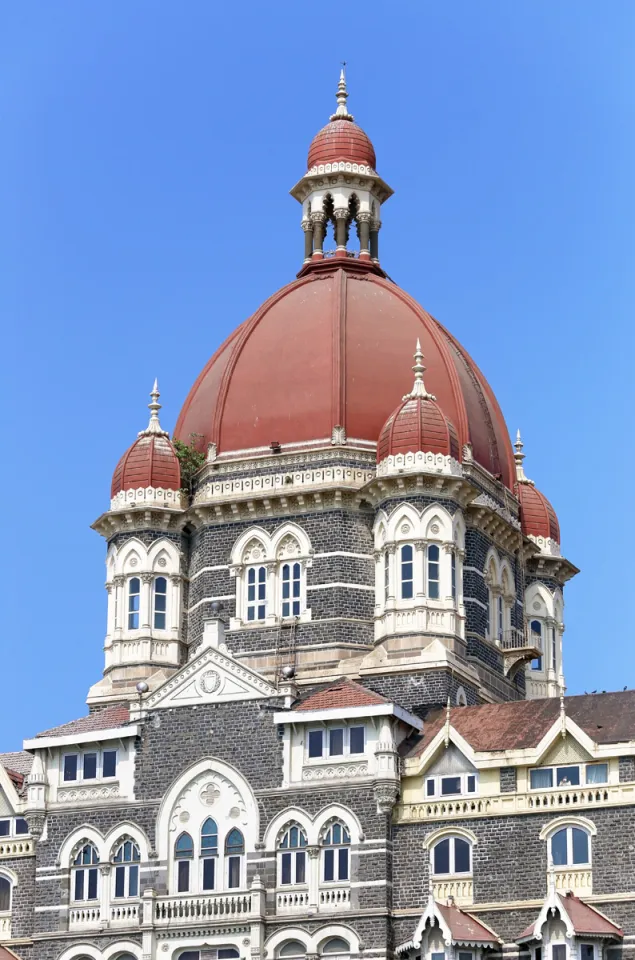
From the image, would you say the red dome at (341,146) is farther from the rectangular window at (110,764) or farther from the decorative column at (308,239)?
the rectangular window at (110,764)

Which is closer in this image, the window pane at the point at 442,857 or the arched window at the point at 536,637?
the window pane at the point at 442,857

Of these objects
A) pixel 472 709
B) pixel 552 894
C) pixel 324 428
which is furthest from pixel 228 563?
pixel 552 894

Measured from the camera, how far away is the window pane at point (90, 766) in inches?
3120

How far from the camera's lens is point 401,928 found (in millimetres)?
73750

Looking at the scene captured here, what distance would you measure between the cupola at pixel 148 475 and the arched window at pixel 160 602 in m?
2.80

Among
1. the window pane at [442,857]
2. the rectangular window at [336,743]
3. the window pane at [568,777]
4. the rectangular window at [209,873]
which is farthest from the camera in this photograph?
the rectangular window at [209,873]

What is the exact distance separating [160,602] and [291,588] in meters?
5.11

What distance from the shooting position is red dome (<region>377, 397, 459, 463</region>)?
8231 cm

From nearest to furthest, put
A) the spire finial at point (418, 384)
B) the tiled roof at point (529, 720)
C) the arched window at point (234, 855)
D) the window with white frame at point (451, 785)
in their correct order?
the tiled roof at point (529, 720), the window with white frame at point (451, 785), the arched window at point (234, 855), the spire finial at point (418, 384)

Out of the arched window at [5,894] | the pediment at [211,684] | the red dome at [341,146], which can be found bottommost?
the arched window at [5,894]

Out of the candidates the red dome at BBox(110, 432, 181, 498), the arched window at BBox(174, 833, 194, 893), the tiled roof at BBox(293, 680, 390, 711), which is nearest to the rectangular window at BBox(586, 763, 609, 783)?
the tiled roof at BBox(293, 680, 390, 711)

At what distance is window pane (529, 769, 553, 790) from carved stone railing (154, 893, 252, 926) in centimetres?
937

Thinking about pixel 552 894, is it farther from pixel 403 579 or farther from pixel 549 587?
pixel 549 587

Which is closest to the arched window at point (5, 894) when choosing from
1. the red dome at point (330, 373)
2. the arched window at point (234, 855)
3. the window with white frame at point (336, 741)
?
the arched window at point (234, 855)
